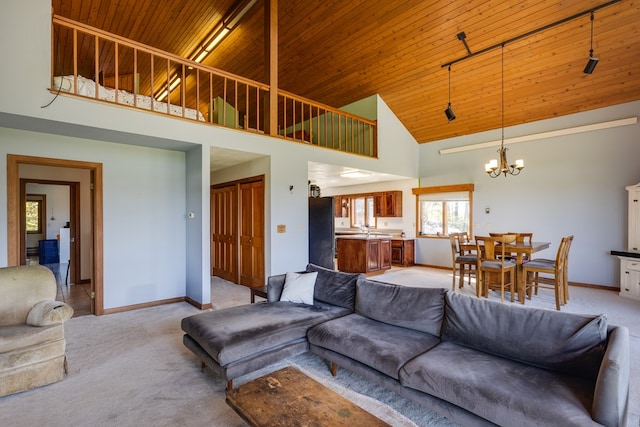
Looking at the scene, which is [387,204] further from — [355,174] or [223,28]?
[223,28]

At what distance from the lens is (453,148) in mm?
7613

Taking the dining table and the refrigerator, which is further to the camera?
the refrigerator

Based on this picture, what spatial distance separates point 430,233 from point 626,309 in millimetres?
4101

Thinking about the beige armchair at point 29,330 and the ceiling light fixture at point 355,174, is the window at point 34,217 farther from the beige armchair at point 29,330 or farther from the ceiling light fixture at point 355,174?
the ceiling light fixture at point 355,174

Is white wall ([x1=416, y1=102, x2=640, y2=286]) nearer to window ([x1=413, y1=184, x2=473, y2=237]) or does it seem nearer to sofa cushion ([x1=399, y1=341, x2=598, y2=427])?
window ([x1=413, y1=184, x2=473, y2=237])

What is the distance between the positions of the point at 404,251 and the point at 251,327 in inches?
249

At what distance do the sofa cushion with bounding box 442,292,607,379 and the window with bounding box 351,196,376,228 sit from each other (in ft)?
23.4

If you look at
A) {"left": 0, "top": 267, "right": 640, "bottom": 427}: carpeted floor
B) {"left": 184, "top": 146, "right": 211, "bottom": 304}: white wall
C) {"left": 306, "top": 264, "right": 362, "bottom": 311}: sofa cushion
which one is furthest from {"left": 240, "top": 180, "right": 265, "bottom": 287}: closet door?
{"left": 306, "top": 264, "right": 362, "bottom": 311}: sofa cushion

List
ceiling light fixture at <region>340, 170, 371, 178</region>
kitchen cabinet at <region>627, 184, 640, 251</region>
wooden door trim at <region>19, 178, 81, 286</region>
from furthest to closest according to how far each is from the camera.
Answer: ceiling light fixture at <region>340, 170, 371, 178</region> < wooden door trim at <region>19, 178, 81, 286</region> < kitchen cabinet at <region>627, 184, 640, 251</region>

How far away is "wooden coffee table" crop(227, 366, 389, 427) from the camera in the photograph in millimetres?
1492

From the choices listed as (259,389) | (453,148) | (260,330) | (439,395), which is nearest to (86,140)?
(260,330)

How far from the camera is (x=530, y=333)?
80.0 inches

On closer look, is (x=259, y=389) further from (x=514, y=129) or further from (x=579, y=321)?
(x=514, y=129)

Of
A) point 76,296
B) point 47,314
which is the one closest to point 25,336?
point 47,314
